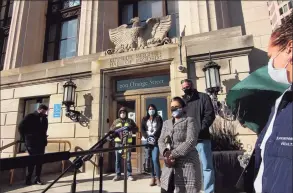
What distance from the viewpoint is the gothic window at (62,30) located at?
412 inches

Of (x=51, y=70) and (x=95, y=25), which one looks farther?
(x=95, y=25)

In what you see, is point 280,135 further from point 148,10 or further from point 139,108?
point 148,10

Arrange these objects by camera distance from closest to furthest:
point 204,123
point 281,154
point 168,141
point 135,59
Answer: point 281,154, point 168,141, point 204,123, point 135,59

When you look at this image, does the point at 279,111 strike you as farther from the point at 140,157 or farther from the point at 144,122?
the point at 140,157

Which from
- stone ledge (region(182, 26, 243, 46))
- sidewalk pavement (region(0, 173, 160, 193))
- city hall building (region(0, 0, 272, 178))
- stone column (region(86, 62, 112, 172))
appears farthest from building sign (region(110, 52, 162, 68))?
sidewalk pavement (region(0, 173, 160, 193))

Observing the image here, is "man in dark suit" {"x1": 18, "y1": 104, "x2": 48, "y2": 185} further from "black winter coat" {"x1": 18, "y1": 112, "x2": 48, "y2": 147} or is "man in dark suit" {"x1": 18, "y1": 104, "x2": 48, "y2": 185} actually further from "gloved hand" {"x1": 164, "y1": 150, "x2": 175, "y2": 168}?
"gloved hand" {"x1": 164, "y1": 150, "x2": 175, "y2": 168}

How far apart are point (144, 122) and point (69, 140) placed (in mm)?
3555

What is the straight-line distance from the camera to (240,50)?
6125mm

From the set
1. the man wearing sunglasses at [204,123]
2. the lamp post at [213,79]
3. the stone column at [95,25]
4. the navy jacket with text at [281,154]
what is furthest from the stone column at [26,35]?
the navy jacket with text at [281,154]

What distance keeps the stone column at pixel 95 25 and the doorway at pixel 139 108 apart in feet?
9.30

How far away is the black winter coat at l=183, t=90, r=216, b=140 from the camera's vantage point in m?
3.56

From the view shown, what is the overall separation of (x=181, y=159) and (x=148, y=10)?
841cm

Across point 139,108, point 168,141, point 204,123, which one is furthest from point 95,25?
point 168,141

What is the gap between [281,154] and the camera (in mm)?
933
